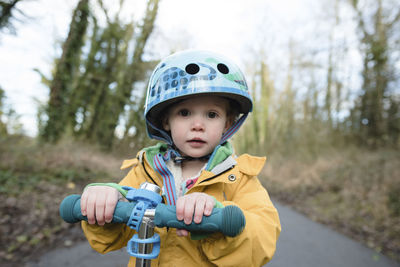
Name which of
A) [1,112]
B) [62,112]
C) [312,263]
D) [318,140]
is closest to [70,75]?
[62,112]

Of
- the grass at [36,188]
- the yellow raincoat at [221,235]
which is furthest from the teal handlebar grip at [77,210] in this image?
→ the grass at [36,188]

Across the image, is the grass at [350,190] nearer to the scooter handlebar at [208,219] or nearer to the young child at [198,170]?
the young child at [198,170]

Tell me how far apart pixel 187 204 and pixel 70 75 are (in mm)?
9656

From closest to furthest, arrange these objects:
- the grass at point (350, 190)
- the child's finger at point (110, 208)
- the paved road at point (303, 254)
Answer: the child's finger at point (110, 208)
the paved road at point (303, 254)
the grass at point (350, 190)

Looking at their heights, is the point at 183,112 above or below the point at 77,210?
above

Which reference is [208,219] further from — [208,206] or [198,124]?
[198,124]

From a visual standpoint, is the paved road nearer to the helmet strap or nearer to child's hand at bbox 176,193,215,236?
the helmet strap

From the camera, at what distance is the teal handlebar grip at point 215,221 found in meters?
0.94

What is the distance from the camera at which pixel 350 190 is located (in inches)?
289

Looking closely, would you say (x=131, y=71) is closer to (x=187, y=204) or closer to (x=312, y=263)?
(x=312, y=263)

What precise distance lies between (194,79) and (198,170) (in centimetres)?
69

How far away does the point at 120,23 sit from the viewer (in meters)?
13.9

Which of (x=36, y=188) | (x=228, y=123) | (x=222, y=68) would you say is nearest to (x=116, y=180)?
(x=36, y=188)

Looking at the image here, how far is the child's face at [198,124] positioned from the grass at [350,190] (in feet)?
14.4
